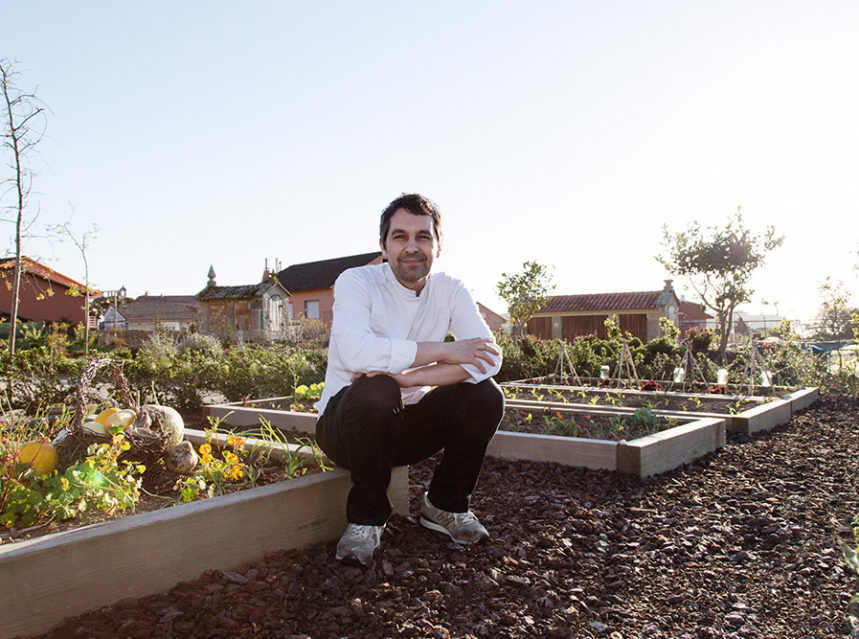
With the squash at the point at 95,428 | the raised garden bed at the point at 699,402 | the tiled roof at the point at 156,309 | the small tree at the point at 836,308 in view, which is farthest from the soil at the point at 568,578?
the tiled roof at the point at 156,309

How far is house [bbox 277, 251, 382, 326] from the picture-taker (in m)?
32.8

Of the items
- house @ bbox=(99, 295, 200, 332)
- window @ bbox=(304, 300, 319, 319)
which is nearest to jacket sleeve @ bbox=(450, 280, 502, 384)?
window @ bbox=(304, 300, 319, 319)

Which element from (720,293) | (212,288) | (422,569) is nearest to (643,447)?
(422,569)

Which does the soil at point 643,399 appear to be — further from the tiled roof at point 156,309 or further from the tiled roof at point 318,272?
the tiled roof at point 156,309

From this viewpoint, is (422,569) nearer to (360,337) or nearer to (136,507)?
(360,337)

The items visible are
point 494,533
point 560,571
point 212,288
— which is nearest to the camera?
point 560,571

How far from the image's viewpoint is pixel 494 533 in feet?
8.63

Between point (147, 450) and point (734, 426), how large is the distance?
438 centimetres

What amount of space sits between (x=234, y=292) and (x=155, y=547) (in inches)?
912

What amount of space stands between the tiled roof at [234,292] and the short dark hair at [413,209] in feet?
70.7

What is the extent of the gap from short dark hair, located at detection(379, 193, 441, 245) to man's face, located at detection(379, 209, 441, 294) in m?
0.02

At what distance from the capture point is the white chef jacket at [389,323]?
235cm

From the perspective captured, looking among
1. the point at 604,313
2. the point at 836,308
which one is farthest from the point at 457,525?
the point at 604,313

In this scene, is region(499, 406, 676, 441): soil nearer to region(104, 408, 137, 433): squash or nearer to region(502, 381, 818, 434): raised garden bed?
region(502, 381, 818, 434): raised garden bed
